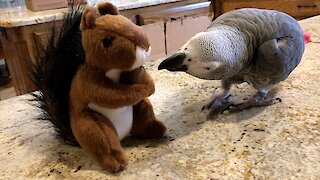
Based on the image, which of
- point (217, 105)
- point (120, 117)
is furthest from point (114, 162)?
point (217, 105)

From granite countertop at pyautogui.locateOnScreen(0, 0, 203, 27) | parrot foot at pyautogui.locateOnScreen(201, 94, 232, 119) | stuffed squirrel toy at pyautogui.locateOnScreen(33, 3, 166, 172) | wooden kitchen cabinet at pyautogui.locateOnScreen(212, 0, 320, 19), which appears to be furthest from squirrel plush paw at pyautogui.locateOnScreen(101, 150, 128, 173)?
wooden kitchen cabinet at pyautogui.locateOnScreen(212, 0, 320, 19)

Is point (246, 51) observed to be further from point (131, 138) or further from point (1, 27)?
point (1, 27)

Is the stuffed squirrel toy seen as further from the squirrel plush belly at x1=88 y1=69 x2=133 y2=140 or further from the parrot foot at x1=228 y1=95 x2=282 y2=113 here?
the parrot foot at x1=228 y1=95 x2=282 y2=113

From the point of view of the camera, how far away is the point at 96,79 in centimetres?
46

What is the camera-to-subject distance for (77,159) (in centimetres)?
51

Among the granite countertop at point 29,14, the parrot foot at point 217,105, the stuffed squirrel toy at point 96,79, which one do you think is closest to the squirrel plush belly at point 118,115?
the stuffed squirrel toy at point 96,79

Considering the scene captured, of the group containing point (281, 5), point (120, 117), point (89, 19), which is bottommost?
point (281, 5)

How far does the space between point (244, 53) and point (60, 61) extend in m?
0.30

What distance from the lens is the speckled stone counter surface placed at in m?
0.48

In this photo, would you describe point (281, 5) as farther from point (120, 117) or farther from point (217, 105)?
point (120, 117)

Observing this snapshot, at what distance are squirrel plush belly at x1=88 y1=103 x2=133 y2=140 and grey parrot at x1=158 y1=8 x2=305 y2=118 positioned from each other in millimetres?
96

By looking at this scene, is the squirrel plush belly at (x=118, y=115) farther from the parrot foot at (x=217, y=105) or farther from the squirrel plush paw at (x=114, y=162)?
the parrot foot at (x=217, y=105)

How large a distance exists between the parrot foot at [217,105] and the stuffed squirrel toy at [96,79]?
0.58ft

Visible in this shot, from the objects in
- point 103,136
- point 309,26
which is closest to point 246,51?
point 103,136
